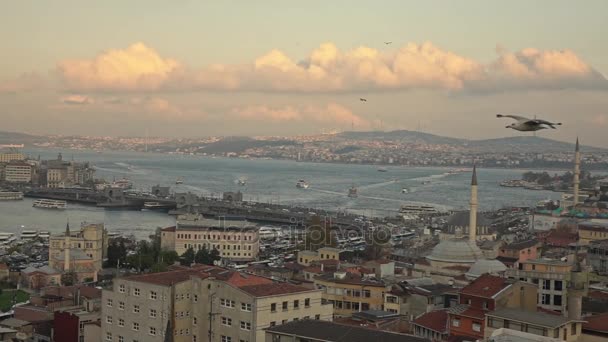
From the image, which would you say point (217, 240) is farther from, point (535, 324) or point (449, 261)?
point (535, 324)

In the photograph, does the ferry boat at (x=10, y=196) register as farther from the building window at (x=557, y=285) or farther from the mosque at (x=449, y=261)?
the building window at (x=557, y=285)

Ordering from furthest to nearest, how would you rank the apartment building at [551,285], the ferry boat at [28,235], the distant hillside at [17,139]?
1. the distant hillside at [17,139]
2. the ferry boat at [28,235]
3. the apartment building at [551,285]

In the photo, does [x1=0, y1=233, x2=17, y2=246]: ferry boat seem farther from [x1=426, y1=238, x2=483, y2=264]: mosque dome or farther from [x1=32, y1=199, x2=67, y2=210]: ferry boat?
[x1=32, y1=199, x2=67, y2=210]: ferry boat

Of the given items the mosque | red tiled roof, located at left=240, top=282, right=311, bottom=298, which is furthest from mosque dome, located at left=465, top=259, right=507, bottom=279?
red tiled roof, located at left=240, top=282, right=311, bottom=298

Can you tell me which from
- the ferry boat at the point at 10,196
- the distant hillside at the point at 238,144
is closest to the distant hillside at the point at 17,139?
the distant hillside at the point at 238,144

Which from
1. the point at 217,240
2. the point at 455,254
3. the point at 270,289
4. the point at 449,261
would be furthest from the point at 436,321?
the point at 217,240
